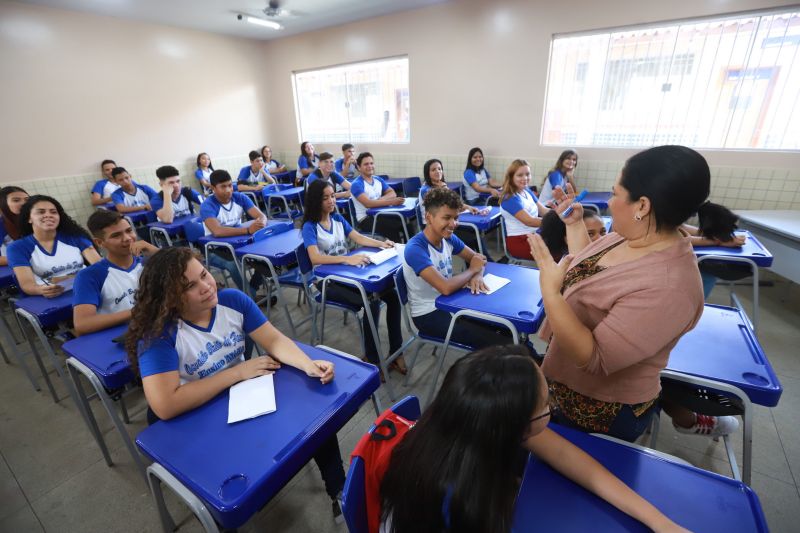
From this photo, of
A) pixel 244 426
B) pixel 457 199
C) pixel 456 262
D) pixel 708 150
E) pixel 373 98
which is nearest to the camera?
pixel 244 426

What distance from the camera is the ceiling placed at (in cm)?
468

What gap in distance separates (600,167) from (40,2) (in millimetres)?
7451

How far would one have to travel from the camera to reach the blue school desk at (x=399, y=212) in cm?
402

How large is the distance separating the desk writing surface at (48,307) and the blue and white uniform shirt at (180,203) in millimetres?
2351

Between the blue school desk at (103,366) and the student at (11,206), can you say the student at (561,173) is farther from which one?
the student at (11,206)

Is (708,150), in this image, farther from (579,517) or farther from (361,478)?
(361,478)

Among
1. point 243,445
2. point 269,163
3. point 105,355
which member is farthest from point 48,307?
point 269,163

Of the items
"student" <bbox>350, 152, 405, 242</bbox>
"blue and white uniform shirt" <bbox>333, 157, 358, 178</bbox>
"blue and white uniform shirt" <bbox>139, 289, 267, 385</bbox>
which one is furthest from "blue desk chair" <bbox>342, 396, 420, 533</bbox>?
"blue and white uniform shirt" <bbox>333, 157, 358, 178</bbox>

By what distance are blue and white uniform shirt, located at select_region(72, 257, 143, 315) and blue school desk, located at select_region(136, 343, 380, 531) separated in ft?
3.41

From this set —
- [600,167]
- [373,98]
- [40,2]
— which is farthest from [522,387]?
[40,2]

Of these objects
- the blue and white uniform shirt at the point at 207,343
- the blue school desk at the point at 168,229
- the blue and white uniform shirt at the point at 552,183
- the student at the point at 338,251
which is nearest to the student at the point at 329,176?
the blue school desk at the point at 168,229

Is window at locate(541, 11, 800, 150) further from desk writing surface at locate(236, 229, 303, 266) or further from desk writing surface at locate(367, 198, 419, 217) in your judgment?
desk writing surface at locate(236, 229, 303, 266)

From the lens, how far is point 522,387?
0.70 meters

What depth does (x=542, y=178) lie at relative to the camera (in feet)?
16.6
